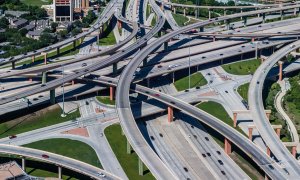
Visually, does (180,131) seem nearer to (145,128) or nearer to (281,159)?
(145,128)

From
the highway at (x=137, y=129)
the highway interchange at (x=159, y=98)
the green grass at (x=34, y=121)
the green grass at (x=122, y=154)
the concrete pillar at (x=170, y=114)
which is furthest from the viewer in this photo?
the concrete pillar at (x=170, y=114)

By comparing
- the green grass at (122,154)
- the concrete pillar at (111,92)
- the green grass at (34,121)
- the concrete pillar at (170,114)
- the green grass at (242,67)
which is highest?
the green grass at (242,67)

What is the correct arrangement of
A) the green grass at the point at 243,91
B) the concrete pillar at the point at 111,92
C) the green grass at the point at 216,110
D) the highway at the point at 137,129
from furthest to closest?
the green grass at the point at 243,91, the concrete pillar at the point at 111,92, the green grass at the point at 216,110, the highway at the point at 137,129

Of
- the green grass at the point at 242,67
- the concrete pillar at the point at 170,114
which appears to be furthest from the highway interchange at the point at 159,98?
the green grass at the point at 242,67

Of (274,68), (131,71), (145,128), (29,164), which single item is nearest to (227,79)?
(274,68)

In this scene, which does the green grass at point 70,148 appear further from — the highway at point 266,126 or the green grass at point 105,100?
the highway at point 266,126

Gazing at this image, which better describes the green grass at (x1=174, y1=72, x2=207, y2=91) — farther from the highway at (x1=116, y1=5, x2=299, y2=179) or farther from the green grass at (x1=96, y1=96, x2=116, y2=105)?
the green grass at (x1=96, y1=96, x2=116, y2=105)

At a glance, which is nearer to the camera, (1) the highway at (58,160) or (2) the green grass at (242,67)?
(1) the highway at (58,160)
